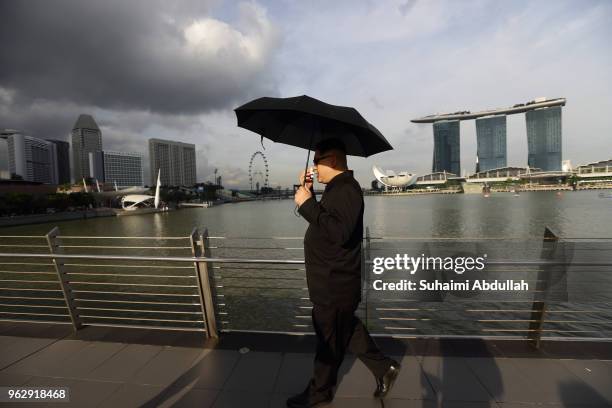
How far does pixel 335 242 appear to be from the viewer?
194 cm

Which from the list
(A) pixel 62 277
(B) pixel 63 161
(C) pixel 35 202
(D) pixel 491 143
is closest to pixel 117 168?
(B) pixel 63 161

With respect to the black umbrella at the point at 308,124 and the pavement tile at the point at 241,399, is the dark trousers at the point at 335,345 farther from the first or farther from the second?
the black umbrella at the point at 308,124

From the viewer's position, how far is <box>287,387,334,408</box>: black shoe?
226cm

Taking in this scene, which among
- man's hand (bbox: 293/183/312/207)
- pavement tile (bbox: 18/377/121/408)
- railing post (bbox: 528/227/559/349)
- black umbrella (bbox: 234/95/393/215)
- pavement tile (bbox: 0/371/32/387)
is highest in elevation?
black umbrella (bbox: 234/95/393/215)

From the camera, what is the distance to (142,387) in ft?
8.38

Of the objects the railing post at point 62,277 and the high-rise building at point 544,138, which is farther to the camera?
the high-rise building at point 544,138

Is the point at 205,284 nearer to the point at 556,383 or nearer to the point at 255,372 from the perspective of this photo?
the point at 255,372

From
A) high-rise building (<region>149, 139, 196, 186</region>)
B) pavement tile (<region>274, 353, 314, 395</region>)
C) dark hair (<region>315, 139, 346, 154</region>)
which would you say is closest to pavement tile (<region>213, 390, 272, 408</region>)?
pavement tile (<region>274, 353, 314, 395</region>)

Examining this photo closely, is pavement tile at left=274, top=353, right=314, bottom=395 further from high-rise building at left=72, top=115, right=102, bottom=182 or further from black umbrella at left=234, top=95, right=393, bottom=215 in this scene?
high-rise building at left=72, top=115, right=102, bottom=182

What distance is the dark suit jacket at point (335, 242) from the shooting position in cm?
195

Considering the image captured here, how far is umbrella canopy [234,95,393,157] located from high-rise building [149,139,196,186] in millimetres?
163488

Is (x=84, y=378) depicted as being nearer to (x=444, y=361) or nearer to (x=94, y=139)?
(x=444, y=361)

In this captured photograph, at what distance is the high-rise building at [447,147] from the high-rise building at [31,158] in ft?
609

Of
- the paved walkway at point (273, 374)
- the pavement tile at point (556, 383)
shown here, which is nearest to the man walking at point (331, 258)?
the paved walkway at point (273, 374)
